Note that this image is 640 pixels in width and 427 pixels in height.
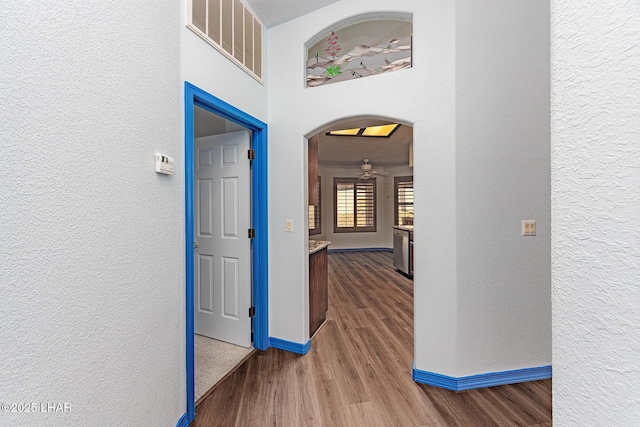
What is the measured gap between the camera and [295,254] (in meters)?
2.43

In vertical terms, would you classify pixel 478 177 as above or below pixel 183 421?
above

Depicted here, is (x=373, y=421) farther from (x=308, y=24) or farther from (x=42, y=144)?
(x=308, y=24)

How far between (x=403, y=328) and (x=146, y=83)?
3.00 metres

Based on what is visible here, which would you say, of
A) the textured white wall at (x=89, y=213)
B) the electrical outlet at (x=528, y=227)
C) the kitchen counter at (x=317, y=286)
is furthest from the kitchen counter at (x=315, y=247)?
the electrical outlet at (x=528, y=227)

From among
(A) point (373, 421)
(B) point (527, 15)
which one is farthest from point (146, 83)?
(B) point (527, 15)

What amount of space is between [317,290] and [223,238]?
1.11 m

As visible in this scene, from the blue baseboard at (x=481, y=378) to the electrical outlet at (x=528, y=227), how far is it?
1012mm

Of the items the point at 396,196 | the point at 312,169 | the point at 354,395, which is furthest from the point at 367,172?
the point at 354,395

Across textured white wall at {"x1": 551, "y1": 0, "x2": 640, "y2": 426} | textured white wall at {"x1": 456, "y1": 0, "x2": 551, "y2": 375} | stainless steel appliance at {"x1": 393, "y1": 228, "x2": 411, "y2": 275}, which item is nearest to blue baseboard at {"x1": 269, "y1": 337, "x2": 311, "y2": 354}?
textured white wall at {"x1": 456, "y1": 0, "x2": 551, "y2": 375}

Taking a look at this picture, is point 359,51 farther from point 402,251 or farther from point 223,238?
point 402,251

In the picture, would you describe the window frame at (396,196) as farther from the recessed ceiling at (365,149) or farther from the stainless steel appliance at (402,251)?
the stainless steel appliance at (402,251)

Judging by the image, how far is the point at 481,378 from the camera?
6.38 ft

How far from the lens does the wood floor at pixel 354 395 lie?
165cm

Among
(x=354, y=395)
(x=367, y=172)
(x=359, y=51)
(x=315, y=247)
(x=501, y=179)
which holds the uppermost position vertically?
(x=359, y=51)
